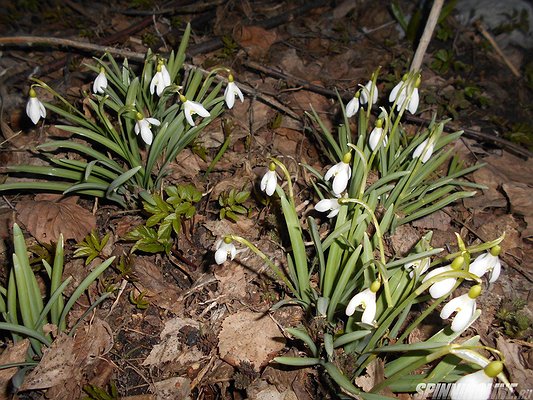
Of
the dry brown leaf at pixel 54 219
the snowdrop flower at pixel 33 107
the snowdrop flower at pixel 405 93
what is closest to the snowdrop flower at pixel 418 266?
the snowdrop flower at pixel 405 93

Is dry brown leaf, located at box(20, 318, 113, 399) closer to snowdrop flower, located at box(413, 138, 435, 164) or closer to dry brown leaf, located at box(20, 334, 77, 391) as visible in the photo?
dry brown leaf, located at box(20, 334, 77, 391)

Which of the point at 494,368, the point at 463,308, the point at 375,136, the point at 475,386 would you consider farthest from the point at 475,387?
the point at 375,136

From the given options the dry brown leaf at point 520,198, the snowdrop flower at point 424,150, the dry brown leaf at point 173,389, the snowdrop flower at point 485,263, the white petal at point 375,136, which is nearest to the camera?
the snowdrop flower at point 485,263

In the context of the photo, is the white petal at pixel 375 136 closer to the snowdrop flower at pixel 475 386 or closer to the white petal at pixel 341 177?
the white petal at pixel 341 177

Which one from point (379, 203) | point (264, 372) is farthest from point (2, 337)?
point (379, 203)

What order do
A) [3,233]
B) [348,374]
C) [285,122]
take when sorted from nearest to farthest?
[348,374] < [3,233] < [285,122]

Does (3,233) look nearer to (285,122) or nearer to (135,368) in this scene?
(135,368)
